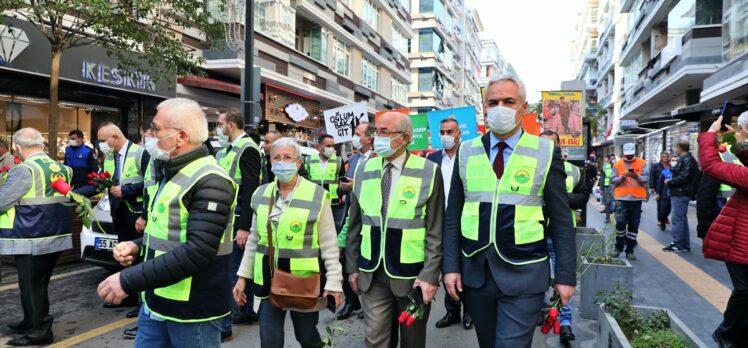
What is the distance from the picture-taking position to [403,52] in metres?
40.1

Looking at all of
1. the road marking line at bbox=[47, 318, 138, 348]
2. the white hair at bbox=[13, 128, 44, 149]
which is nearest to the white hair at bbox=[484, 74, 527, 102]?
the white hair at bbox=[13, 128, 44, 149]

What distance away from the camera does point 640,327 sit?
3.68m

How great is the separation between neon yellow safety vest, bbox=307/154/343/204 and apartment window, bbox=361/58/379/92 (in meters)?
22.4

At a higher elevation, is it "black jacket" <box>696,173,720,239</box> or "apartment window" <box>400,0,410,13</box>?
"apartment window" <box>400,0,410,13</box>

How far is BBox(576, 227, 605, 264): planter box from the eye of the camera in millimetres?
5305

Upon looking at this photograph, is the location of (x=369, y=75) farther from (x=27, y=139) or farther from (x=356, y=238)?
(x=356, y=238)

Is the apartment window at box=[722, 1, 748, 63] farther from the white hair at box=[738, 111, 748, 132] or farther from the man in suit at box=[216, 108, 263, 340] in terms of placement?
the man in suit at box=[216, 108, 263, 340]

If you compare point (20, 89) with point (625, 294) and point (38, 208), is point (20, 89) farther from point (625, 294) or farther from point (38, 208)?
point (625, 294)

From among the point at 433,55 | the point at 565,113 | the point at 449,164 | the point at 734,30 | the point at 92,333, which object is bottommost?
the point at 92,333

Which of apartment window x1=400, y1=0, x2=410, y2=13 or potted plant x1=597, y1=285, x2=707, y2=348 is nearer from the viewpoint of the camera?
potted plant x1=597, y1=285, x2=707, y2=348

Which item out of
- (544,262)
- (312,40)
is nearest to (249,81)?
(544,262)

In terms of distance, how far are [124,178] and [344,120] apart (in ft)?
16.7

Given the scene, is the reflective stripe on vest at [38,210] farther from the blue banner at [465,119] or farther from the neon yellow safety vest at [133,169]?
the blue banner at [465,119]

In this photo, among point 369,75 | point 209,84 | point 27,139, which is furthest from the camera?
point 369,75
